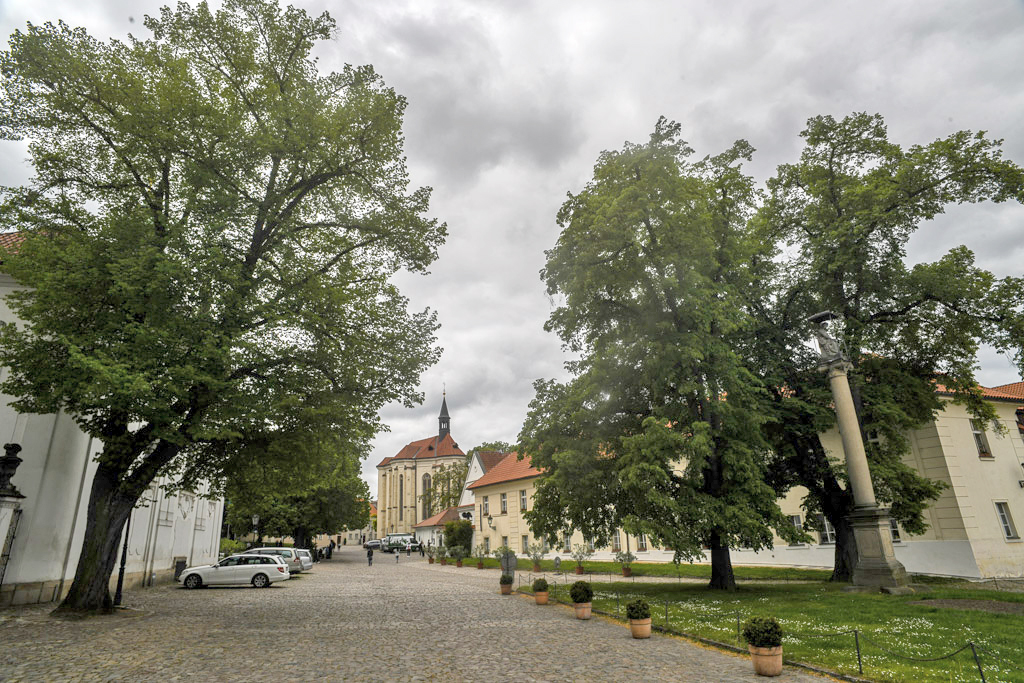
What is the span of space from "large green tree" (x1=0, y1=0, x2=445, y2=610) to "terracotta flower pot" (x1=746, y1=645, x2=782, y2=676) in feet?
34.7

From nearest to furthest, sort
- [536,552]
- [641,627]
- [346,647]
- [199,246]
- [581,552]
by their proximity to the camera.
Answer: [346,647], [641,627], [199,246], [581,552], [536,552]

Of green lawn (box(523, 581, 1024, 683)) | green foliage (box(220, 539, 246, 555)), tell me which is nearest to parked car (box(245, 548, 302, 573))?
green foliage (box(220, 539, 246, 555))

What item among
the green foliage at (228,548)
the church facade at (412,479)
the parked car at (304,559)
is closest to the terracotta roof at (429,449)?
the church facade at (412,479)

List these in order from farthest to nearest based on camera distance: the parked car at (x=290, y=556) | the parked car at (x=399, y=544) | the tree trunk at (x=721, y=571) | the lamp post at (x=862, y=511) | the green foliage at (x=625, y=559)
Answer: the parked car at (x=399, y=544) < the parked car at (x=290, y=556) < the green foliage at (x=625, y=559) < the tree trunk at (x=721, y=571) < the lamp post at (x=862, y=511)

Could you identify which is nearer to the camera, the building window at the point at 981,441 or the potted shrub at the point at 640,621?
the potted shrub at the point at 640,621

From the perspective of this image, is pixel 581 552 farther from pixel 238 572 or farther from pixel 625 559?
pixel 238 572

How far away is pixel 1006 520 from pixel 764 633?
23.5 metres

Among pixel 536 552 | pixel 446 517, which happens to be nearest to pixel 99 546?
pixel 536 552

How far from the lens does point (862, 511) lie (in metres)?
16.4

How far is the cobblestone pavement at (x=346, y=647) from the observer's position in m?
8.35

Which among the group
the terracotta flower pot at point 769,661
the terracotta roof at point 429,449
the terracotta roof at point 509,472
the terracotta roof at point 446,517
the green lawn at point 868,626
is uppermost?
the terracotta roof at point 429,449

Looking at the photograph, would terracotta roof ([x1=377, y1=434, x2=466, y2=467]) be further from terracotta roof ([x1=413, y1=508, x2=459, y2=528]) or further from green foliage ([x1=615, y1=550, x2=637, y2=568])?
green foliage ([x1=615, y1=550, x2=637, y2=568])

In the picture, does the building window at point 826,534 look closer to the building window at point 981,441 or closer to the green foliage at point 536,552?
the building window at point 981,441

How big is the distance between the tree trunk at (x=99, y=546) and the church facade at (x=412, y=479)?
8620 centimetres
